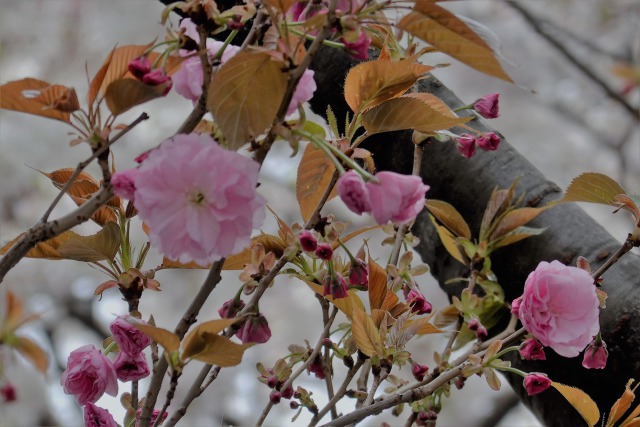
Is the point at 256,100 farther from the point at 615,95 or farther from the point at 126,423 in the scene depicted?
the point at 615,95

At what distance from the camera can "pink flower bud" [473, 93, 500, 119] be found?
560 millimetres

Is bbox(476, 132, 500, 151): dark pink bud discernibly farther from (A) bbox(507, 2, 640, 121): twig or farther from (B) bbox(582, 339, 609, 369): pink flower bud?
(A) bbox(507, 2, 640, 121): twig

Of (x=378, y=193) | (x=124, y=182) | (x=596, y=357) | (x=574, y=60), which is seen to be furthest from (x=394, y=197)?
(x=574, y=60)

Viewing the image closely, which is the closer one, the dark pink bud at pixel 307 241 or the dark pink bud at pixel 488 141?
the dark pink bud at pixel 307 241

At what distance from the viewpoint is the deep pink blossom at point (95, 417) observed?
0.47 metres

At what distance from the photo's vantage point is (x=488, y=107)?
0.56 m

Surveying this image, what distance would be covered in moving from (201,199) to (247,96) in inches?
2.2

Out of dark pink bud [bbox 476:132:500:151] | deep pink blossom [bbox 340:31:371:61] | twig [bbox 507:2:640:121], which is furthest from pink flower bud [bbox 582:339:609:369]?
twig [bbox 507:2:640:121]

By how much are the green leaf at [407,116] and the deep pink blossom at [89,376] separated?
0.22 meters

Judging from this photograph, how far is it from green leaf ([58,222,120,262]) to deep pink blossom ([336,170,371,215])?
0.17 metres

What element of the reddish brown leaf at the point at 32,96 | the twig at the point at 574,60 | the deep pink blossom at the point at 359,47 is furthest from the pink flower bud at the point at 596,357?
the twig at the point at 574,60

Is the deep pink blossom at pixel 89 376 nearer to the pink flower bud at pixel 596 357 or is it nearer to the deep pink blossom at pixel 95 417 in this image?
the deep pink blossom at pixel 95 417

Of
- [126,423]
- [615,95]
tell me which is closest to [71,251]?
[126,423]

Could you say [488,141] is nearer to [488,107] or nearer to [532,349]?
[488,107]
